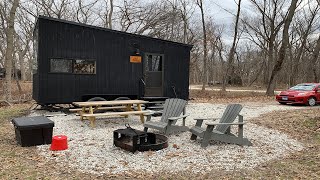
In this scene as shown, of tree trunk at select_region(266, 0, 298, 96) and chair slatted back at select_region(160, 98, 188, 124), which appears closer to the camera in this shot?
chair slatted back at select_region(160, 98, 188, 124)

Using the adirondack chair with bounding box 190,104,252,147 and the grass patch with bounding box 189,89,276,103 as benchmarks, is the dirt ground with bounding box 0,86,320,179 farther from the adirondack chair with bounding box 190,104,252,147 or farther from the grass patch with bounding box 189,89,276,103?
the grass patch with bounding box 189,89,276,103

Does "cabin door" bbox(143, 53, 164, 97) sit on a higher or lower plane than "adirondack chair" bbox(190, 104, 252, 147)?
higher

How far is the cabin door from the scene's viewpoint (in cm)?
1233

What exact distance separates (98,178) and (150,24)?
21.2m

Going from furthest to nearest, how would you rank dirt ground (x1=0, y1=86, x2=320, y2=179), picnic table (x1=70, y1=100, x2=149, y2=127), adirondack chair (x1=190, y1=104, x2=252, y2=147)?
picnic table (x1=70, y1=100, x2=149, y2=127), adirondack chair (x1=190, y1=104, x2=252, y2=147), dirt ground (x1=0, y1=86, x2=320, y2=179)

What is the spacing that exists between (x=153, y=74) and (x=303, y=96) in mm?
7255

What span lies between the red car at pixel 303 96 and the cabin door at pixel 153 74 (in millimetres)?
6391

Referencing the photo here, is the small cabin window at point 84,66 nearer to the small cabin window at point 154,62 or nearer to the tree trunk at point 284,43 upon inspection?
the small cabin window at point 154,62

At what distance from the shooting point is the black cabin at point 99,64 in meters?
10.3

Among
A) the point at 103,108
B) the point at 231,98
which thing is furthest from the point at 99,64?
the point at 231,98

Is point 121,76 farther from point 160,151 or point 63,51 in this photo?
point 160,151

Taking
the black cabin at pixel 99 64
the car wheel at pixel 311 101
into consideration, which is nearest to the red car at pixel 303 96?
the car wheel at pixel 311 101

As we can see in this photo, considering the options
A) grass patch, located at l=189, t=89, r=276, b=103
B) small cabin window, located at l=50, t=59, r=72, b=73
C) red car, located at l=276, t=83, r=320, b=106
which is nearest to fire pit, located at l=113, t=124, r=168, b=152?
small cabin window, located at l=50, t=59, r=72, b=73

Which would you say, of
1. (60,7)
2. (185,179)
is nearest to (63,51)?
(185,179)
